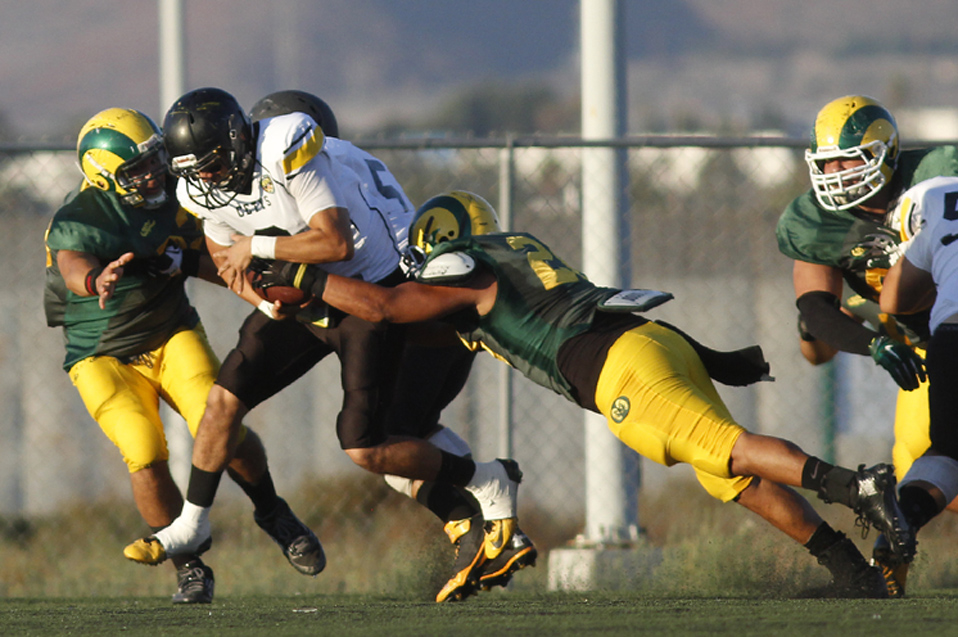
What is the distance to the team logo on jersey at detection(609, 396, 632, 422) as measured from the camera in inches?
157

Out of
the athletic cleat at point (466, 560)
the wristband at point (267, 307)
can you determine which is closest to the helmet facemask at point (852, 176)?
the athletic cleat at point (466, 560)

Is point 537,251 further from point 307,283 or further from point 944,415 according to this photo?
point 944,415

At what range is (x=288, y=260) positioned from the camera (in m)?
4.57

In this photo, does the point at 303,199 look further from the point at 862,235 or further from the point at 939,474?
the point at 939,474

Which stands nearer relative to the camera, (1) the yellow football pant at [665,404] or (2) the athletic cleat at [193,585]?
(1) the yellow football pant at [665,404]

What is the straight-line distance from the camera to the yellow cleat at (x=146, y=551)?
471 centimetres

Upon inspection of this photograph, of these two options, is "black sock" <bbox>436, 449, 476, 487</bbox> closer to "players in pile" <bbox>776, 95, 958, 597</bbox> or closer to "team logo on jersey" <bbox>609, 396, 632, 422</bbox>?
"team logo on jersey" <bbox>609, 396, 632, 422</bbox>


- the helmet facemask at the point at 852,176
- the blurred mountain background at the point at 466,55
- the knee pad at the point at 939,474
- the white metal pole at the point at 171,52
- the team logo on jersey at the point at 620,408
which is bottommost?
the knee pad at the point at 939,474

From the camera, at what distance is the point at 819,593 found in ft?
15.6

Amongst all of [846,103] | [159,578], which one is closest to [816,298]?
[846,103]

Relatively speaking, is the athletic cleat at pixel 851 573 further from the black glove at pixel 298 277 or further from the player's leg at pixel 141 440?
the player's leg at pixel 141 440

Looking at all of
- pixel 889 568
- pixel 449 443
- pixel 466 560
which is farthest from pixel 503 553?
pixel 889 568

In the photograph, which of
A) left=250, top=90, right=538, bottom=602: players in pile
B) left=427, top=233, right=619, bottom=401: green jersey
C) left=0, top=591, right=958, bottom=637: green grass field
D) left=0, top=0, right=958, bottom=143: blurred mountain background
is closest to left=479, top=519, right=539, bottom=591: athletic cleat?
left=250, top=90, right=538, bottom=602: players in pile

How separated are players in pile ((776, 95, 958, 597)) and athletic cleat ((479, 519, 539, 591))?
135 centimetres
